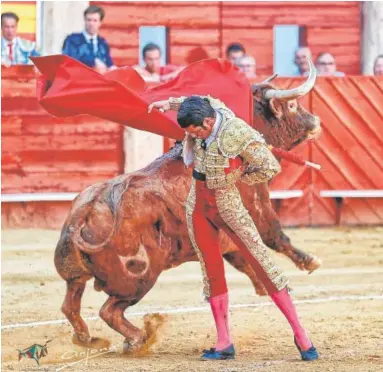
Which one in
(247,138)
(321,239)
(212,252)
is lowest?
(321,239)

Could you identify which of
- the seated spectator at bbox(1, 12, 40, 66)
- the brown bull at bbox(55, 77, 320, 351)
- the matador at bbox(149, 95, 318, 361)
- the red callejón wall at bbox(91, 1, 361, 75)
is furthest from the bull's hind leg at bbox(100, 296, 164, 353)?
the red callejón wall at bbox(91, 1, 361, 75)

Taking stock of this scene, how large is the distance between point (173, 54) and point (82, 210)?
765 centimetres

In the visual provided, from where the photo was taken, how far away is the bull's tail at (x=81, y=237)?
18.2 feet

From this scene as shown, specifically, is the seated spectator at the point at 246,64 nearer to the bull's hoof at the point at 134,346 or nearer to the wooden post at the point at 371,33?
the wooden post at the point at 371,33

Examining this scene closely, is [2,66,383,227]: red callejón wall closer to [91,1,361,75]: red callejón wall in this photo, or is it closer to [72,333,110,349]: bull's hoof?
[91,1,361,75]: red callejón wall

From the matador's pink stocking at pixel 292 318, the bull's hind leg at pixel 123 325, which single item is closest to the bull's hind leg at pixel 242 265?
the bull's hind leg at pixel 123 325

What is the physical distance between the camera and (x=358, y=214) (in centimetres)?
1077

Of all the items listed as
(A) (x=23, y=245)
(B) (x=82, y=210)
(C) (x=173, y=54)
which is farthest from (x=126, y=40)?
(B) (x=82, y=210)

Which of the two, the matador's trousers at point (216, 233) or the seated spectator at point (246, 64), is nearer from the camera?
the matador's trousers at point (216, 233)

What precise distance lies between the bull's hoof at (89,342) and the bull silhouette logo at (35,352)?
5.4 inches

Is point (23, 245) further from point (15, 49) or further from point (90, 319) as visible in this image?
point (90, 319)

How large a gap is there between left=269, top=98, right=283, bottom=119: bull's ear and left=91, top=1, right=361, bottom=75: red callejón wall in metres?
6.76

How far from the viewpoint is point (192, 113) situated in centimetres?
495

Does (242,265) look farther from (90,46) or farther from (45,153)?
(45,153)
